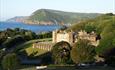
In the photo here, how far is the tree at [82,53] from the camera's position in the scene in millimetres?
42312

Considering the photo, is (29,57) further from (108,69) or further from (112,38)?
(108,69)

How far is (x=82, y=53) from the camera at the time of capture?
42.3m

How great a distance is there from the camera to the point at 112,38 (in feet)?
172

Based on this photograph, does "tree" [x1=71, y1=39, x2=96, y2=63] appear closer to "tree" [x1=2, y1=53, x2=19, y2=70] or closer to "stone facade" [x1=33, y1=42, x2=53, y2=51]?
"tree" [x1=2, y1=53, x2=19, y2=70]

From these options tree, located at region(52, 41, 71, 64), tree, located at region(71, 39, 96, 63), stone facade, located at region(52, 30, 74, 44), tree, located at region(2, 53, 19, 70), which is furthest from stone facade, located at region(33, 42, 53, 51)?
tree, located at region(2, 53, 19, 70)

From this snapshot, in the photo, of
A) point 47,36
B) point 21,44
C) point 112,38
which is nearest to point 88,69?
point 112,38

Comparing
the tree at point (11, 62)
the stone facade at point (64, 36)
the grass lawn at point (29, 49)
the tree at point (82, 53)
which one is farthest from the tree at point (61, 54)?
the stone facade at point (64, 36)

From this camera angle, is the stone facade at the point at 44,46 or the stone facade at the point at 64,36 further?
the stone facade at the point at 64,36

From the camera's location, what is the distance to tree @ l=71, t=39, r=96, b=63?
4231 cm

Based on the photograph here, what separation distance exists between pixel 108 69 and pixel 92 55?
354 centimetres

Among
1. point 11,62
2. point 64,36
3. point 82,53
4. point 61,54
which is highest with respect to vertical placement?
point 64,36

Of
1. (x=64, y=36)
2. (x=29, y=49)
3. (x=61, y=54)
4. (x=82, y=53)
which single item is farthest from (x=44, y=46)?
(x=82, y=53)

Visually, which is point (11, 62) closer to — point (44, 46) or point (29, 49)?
A: point (44, 46)

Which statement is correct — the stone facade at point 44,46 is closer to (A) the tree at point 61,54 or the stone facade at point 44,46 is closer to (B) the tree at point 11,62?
(A) the tree at point 61,54
